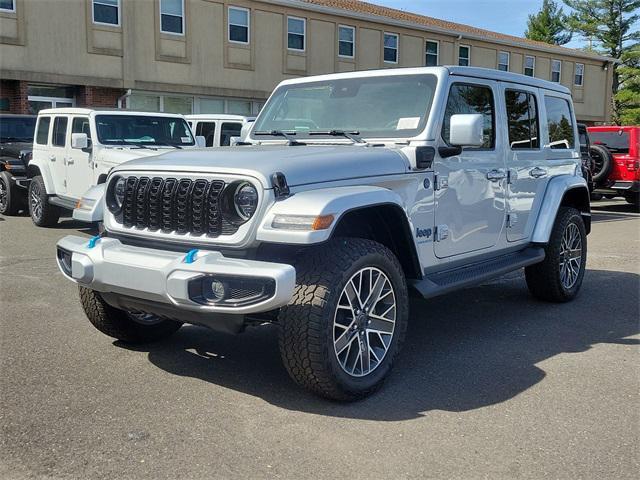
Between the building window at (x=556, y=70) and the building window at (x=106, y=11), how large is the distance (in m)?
23.1

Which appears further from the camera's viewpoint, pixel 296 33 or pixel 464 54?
pixel 464 54

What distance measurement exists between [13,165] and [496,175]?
10.1 m

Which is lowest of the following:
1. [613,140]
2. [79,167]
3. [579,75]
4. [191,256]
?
[191,256]

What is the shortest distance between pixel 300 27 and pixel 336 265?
2289 centimetres

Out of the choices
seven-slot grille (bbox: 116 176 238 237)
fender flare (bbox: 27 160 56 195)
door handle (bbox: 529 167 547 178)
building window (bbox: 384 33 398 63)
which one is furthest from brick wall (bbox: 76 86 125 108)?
seven-slot grille (bbox: 116 176 238 237)

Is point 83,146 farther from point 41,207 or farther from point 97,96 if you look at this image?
point 97,96

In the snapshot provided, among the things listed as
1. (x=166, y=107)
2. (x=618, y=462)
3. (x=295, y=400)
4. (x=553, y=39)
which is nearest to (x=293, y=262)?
(x=295, y=400)

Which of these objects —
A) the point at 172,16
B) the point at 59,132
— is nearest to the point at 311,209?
the point at 59,132

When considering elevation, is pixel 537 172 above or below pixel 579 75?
below

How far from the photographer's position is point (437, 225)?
4.64 meters

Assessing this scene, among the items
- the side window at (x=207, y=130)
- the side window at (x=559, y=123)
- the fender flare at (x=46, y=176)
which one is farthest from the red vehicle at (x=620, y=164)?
the fender flare at (x=46, y=176)

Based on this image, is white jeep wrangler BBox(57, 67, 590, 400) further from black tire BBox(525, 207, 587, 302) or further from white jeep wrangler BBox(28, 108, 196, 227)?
white jeep wrangler BBox(28, 108, 196, 227)

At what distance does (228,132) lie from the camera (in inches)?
562

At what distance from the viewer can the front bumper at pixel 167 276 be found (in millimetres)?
3348
